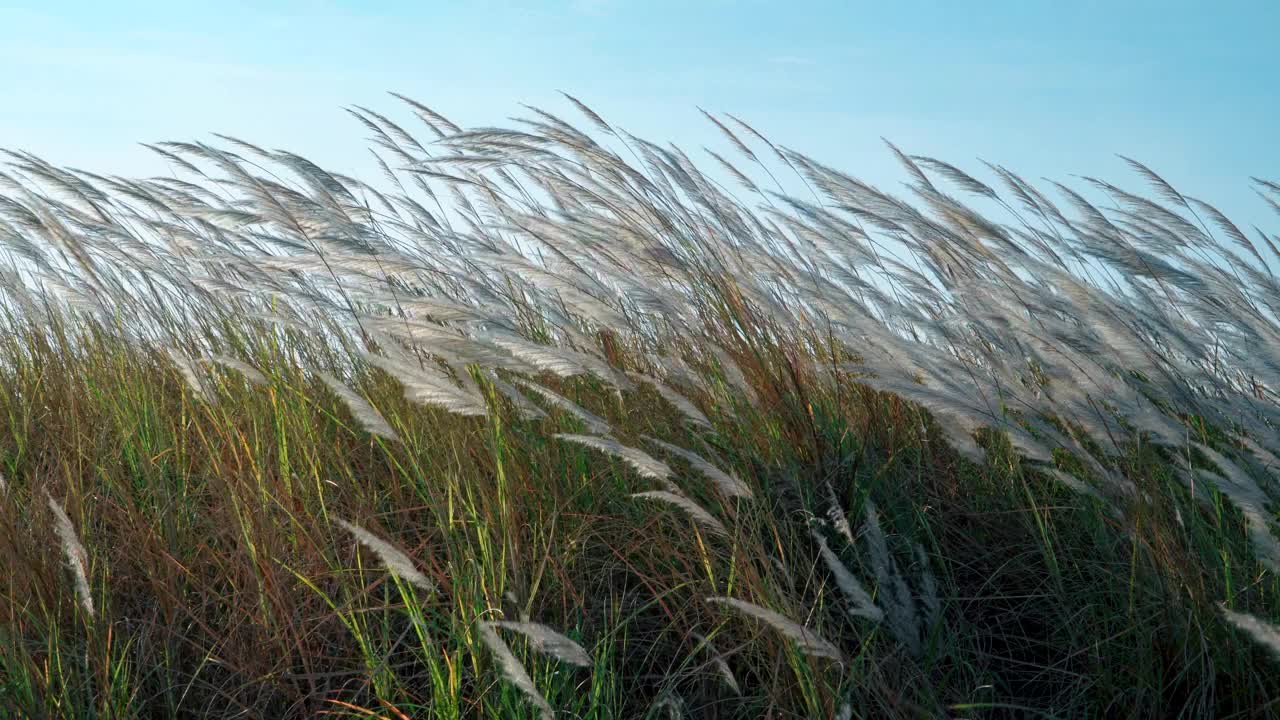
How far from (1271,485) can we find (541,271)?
166 cm

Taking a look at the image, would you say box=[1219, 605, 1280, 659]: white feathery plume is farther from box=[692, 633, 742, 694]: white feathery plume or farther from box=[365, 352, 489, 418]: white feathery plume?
box=[365, 352, 489, 418]: white feathery plume

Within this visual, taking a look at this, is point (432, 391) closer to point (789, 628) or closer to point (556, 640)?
point (556, 640)

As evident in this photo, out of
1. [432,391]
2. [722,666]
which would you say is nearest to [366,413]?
[432,391]

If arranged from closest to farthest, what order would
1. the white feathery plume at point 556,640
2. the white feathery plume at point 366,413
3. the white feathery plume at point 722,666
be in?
the white feathery plume at point 556,640 < the white feathery plume at point 722,666 < the white feathery plume at point 366,413

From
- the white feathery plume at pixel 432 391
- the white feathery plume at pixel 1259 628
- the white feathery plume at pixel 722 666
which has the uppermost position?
the white feathery plume at pixel 432 391

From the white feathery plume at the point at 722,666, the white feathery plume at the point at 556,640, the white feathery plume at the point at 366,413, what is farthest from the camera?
the white feathery plume at the point at 366,413

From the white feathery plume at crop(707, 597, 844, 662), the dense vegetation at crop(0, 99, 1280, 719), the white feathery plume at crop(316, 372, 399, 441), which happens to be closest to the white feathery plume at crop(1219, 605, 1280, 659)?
the dense vegetation at crop(0, 99, 1280, 719)

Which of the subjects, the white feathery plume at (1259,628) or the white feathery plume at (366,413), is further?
the white feathery plume at (366,413)

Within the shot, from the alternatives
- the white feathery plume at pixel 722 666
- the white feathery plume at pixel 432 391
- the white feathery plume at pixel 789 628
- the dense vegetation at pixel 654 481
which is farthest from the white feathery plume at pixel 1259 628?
the white feathery plume at pixel 432 391

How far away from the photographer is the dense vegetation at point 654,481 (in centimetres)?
171

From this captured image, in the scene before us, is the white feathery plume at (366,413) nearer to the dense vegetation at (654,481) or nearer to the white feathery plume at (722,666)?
the dense vegetation at (654,481)

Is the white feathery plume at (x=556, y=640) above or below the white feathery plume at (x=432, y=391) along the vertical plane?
below

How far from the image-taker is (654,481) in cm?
232

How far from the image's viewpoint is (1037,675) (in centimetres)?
181
